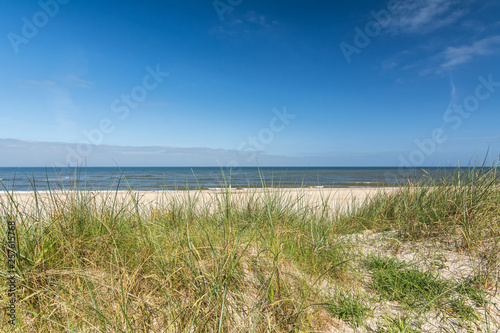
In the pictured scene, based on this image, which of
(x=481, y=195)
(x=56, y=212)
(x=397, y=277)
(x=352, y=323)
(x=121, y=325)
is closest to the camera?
(x=121, y=325)

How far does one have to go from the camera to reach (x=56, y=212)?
98.3 inches

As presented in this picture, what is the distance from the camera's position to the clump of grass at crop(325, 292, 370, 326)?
1795mm

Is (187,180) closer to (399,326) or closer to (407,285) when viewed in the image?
(407,285)

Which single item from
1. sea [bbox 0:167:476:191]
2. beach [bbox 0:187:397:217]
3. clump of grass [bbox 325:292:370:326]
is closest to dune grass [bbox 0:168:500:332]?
clump of grass [bbox 325:292:370:326]

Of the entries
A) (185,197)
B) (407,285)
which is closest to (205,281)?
(407,285)

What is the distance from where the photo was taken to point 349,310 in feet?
6.02

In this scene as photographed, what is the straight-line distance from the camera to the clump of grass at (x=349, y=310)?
1.79m

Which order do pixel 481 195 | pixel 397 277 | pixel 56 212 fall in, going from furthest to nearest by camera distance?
pixel 481 195
pixel 56 212
pixel 397 277

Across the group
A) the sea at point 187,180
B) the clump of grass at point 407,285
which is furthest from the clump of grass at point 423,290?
the sea at point 187,180

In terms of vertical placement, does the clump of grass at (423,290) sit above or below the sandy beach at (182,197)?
below

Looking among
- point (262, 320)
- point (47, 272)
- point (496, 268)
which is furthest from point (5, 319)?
point (496, 268)

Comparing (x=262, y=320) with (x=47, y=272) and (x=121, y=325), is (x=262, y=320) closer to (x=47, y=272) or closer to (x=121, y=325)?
(x=121, y=325)

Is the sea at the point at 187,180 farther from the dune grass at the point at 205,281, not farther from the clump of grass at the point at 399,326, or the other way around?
the clump of grass at the point at 399,326

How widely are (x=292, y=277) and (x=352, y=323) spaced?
494 mm
